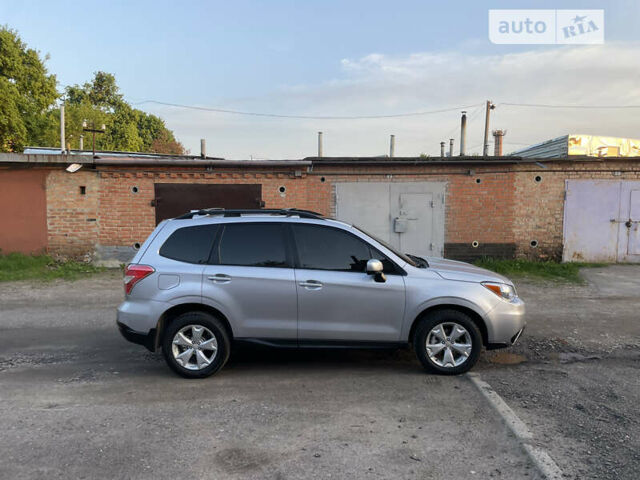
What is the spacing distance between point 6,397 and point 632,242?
13.7 metres

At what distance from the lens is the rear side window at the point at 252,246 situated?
5.03 m

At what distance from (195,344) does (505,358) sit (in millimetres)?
3554

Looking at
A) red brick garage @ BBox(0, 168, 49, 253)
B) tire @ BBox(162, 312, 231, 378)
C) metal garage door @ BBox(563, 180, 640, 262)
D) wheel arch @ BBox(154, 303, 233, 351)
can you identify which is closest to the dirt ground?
tire @ BBox(162, 312, 231, 378)

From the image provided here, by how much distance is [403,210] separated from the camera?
12531mm

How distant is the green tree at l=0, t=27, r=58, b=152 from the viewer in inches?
1119

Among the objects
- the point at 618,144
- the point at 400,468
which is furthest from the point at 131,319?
the point at 618,144

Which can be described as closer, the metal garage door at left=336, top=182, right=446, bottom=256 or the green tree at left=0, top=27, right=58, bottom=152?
the metal garage door at left=336, top=182, right=446, bottom=256

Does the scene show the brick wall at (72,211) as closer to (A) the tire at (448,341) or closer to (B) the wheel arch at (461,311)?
(B) the wheel arch at (461,311)

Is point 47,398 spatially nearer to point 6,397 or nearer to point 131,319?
point 6,397

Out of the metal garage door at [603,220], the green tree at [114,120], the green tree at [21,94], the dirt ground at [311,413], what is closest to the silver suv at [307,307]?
the dirt ground at [311,413]

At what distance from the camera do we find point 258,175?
12625 mm

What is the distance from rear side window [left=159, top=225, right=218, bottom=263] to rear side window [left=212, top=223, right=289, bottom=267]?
0.12 meters

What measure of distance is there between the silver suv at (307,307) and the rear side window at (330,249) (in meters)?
0.01

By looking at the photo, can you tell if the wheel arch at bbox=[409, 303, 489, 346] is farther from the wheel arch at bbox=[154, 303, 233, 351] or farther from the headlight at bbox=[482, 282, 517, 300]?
the wheel arch at bbox=[154, 303, 233, 351]
